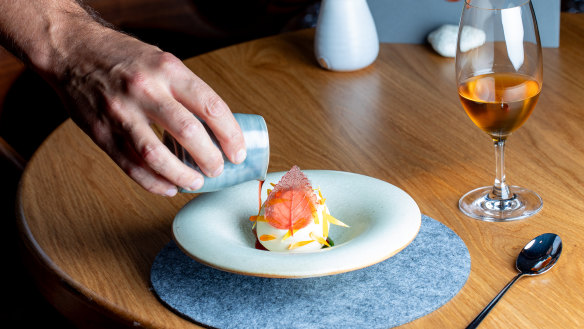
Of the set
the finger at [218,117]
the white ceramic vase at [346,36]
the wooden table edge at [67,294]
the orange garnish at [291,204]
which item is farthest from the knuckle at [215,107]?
the white ceramic vase at [346,36]

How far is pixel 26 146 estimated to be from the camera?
2438 mm

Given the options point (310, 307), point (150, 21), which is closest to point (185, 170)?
point (310, 307)

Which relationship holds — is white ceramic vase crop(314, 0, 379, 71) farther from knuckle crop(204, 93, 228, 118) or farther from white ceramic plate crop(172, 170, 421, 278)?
knuckle crop(204, 93, 228, 118)

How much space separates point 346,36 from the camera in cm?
137

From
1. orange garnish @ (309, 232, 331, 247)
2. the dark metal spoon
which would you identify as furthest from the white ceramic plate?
the dark metal spoon

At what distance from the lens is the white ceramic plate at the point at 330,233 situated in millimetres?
697

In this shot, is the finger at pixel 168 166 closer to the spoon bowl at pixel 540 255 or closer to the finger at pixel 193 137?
the finger at pixel 193 137

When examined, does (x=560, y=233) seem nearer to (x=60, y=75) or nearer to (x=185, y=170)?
(x=185, y=170)

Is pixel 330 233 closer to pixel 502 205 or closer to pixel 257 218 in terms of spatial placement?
pixel 257 218

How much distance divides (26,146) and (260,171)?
1866 mm

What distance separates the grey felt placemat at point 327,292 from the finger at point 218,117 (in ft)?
0.48

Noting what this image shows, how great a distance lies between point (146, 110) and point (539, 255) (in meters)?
0.47

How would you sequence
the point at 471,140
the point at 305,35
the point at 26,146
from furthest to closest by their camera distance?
1. the point at 26,146
2. the point at 305,35
3. the point at 471,140

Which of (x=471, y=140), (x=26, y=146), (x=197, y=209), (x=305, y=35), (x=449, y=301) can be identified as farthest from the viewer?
(x=26, y=146)
